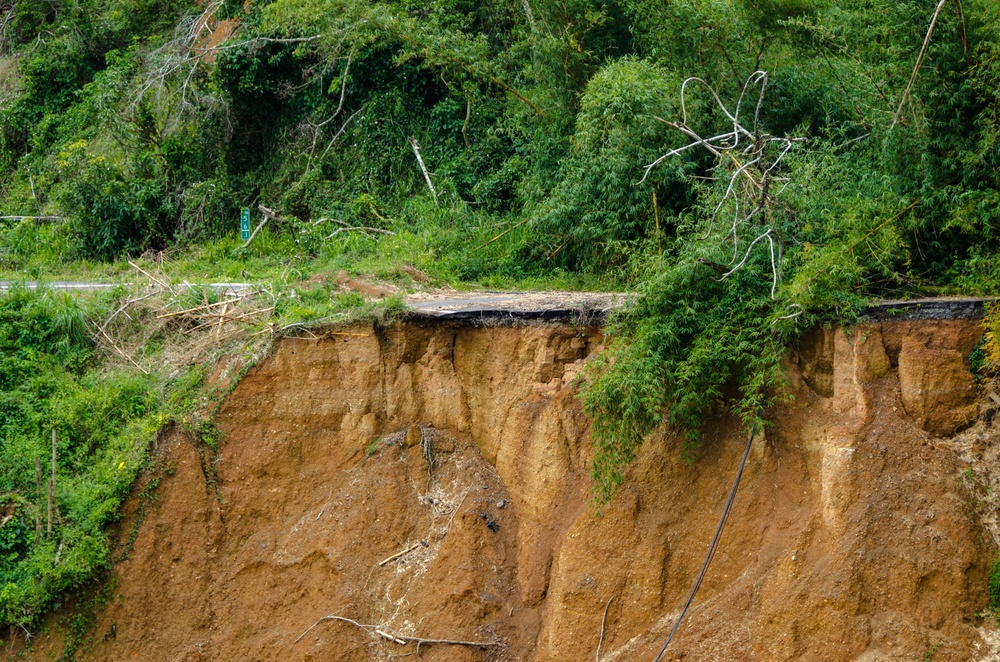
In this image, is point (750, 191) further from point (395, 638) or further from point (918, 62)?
point (395, 638)

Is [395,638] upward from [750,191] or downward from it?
downward

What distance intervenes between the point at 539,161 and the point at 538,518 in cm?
607

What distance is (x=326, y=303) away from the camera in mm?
10398

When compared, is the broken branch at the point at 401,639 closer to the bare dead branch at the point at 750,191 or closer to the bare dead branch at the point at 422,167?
the bare dead branch at the point at 750,191

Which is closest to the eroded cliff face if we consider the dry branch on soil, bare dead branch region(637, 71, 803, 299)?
the dry branch on soil

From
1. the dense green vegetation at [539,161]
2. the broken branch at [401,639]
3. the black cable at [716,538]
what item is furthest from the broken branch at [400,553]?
the black cable at [716,538]

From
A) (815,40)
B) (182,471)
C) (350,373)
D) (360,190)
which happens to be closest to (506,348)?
(350,373)

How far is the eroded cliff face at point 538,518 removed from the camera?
26.1 ft

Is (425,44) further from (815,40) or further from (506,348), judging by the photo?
(506,348)

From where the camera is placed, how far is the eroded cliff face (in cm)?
795

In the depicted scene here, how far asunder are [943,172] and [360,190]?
32.2ft

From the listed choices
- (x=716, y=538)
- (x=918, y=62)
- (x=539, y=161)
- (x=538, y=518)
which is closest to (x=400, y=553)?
(x=538, y=518)

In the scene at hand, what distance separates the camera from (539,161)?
13.8 m

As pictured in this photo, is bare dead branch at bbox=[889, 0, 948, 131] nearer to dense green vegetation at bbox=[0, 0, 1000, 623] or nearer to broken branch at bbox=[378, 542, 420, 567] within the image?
dense green vegetation at bbox=[0, 0, 1000, 623]
